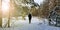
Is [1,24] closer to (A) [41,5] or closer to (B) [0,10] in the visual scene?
(B) [0,10]

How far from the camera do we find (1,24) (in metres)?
3.11

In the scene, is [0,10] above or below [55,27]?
above

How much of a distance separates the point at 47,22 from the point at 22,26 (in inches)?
17.1

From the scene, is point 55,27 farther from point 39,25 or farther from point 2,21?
point 2,21

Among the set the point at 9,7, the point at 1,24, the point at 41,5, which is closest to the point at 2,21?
the point at 1,24

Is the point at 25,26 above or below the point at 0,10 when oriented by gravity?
below

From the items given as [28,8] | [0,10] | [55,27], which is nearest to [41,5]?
[28,8]

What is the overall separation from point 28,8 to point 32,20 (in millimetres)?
217

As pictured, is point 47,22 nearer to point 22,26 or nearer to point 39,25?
point 39,25

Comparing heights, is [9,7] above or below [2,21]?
above

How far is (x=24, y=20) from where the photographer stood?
3.10m

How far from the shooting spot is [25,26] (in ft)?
10.2

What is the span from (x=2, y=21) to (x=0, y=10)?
0.19 metres

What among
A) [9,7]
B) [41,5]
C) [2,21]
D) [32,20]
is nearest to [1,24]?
[2,21]
